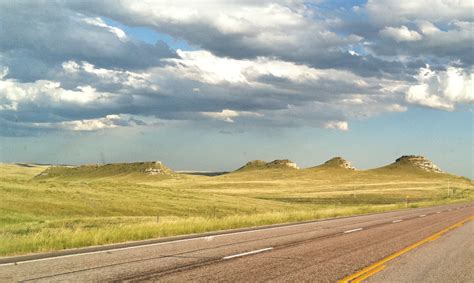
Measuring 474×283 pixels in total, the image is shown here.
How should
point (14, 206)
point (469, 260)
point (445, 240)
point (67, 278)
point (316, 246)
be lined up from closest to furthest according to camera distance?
point (67, 278), point (469, 260), point (316, 246), point (445, 240), point (14, 206)

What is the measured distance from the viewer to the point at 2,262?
39.3 ft

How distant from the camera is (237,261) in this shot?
12539 mm

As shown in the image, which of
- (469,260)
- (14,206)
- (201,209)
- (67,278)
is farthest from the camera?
A: (201,209)

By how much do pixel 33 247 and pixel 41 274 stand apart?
4670mm

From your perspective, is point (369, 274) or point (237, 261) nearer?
point (369, 274)

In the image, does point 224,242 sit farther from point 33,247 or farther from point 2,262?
point 2,262

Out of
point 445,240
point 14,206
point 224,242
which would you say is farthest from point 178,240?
point 14,206

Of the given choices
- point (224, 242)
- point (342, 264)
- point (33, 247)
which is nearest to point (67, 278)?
point (33, 247)

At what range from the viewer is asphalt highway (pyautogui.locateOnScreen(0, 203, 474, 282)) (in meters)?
10.4

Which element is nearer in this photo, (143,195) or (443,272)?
(443,272)

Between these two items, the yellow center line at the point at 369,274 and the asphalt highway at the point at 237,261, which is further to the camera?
the yellow center line at the point at 369,274

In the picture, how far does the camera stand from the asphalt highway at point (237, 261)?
10.4 meters

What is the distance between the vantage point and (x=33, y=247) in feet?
47.9

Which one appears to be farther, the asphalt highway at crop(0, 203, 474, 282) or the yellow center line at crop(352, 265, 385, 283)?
the yellow center line at crop(352, 265, 385, 283)
